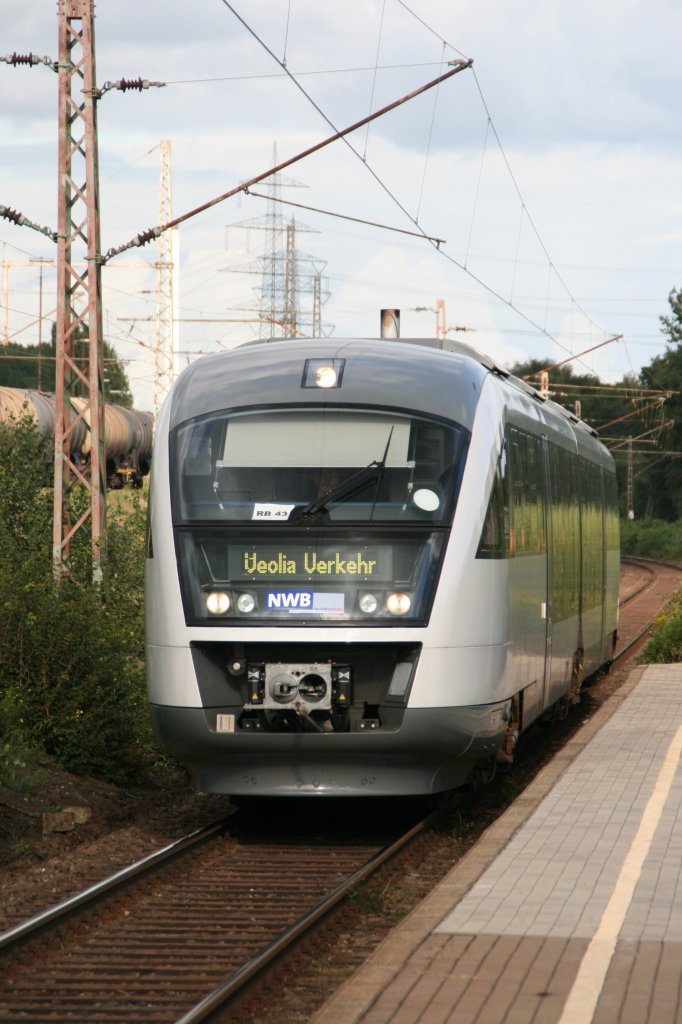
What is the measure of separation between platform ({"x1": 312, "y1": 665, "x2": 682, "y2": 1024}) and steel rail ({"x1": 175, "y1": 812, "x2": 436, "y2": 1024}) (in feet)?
1.79

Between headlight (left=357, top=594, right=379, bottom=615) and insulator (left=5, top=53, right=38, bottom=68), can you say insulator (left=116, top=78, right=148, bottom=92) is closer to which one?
insulator (left=5, top=53, right=38, bottom=68)

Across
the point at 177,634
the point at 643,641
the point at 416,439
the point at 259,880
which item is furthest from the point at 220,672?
the point at 643,641

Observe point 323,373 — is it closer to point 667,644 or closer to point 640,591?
point 667,644

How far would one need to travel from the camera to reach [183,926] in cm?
794

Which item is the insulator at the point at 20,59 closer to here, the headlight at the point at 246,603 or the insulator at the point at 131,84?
the insulator at the point at 131,84

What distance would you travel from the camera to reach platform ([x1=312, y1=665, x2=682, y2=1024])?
226 inches

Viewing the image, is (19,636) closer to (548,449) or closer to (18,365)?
(548,449)

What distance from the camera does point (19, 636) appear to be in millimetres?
12523

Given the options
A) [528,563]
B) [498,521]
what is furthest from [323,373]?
[528,563]

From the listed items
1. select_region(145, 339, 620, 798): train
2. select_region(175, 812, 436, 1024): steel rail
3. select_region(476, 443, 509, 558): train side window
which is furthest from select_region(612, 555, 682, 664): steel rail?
select_region(175, 812, 436, 1024): steel rail

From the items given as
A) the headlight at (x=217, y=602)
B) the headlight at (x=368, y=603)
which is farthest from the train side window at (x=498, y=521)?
the headlight at (x=217, y=602)

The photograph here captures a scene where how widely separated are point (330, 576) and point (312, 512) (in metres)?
0.44

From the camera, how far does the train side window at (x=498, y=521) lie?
392 inches

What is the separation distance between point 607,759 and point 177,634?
469 centimetres
